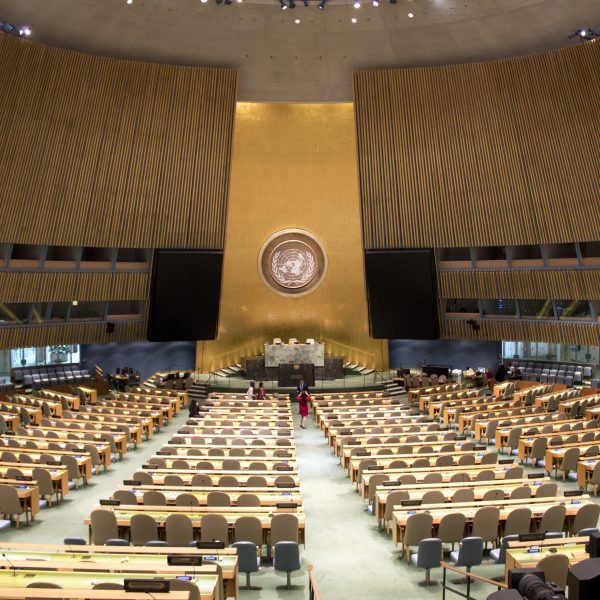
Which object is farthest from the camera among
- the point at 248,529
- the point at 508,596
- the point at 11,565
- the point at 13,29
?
the point at 13,29

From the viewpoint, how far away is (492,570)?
913 cm

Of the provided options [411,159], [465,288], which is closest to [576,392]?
[465,288]

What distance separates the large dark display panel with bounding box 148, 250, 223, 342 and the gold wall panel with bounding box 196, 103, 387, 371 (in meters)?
4.17

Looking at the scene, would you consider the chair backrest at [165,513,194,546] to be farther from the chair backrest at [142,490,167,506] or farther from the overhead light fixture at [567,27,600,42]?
the overhead light fixture at [567,27,600,42]

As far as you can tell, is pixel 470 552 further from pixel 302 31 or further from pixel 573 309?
pixel 302 31

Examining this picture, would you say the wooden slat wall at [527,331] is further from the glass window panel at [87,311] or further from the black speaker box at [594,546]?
the black speaker box at [594,546]

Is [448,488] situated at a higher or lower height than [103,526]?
higher

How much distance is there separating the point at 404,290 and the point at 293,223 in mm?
6647

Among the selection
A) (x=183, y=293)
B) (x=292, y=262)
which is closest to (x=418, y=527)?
(x=183, y=293)

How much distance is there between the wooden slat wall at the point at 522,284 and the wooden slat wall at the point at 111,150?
339 inches

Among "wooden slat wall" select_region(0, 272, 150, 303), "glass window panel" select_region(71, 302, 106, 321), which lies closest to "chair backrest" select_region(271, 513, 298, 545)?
"wooden slat wall" select_region(0, 272, 150, 303)

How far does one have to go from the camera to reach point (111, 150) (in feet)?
78.2

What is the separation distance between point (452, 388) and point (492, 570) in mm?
15389

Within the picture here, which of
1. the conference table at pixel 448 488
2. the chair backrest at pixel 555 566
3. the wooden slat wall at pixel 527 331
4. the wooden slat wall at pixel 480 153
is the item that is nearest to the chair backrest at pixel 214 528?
the conference table at pixel 448 488
